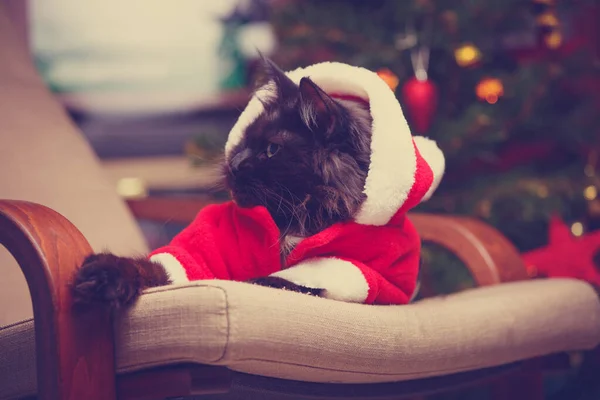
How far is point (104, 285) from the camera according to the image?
25.8 inches

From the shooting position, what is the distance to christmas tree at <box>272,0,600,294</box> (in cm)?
163

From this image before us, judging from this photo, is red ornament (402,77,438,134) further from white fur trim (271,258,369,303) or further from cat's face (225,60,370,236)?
white fur trim (271,258,369,303)

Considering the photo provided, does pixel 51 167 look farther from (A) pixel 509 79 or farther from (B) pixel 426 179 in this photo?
(A) pixel 509 79

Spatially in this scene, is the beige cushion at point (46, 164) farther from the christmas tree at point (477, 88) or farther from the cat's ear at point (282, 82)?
the christmas tree at point (477, 88)

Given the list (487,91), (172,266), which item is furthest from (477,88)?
(172,266)

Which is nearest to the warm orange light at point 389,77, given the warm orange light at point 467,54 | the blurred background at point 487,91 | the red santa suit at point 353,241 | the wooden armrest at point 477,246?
the blurred background at point 487,91

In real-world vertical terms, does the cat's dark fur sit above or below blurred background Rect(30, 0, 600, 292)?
below

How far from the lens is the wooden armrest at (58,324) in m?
0.65

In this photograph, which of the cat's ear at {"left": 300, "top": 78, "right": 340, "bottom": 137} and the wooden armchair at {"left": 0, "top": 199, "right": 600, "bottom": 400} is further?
the cat's ear at {"left": 300, "top": 78, "right": 340, "bottom": 137}

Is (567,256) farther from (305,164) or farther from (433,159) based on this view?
(305,164)

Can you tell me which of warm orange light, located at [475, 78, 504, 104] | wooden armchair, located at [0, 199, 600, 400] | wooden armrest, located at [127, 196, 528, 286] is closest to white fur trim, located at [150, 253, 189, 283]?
wooden armchair, located at [0, 199, 600, 400]

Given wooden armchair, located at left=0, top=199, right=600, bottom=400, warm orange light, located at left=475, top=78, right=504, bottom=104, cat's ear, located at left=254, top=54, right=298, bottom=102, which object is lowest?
wooden armchair, located at left=0, top=199, right=600, bottom=400

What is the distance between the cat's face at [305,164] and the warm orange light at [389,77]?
72cm

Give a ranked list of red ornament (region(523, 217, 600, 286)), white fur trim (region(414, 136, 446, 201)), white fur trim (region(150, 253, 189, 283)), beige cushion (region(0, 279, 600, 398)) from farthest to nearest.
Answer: red ornament (region(523, 217, 600, 286)) < white fur trim (region(414, 136, 446, 201)) < white fur trim (region(150, 253, 189, 283)) < beige cushion (region(0, 279, 600, 398))
